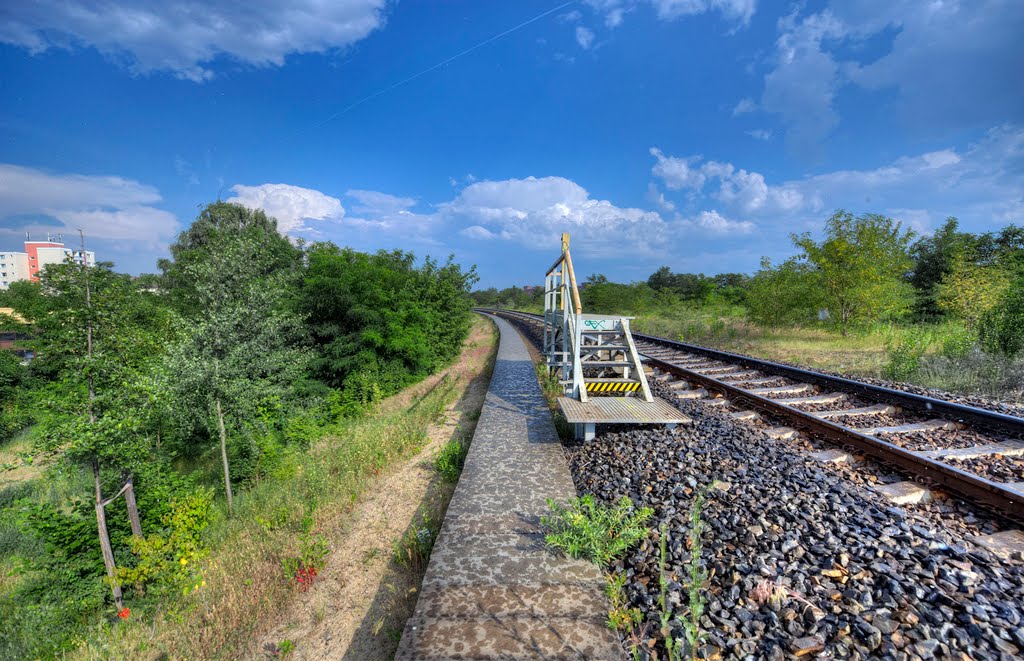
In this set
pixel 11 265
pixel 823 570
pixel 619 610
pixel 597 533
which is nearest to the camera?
pixel 619 610

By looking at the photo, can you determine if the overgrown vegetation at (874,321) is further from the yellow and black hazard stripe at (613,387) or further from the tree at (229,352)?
the tree at (229,352)

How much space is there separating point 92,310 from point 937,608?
909 cm

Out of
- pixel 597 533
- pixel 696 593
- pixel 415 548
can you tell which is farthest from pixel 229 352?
pixel 696 593

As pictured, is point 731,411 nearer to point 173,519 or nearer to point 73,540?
point 173,519

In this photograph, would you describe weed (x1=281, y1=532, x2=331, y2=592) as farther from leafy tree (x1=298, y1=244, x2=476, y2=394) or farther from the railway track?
leafy tree (x1=298, y1=244, x2=476, y2=394)

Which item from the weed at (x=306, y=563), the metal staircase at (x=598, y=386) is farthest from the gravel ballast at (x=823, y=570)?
the weed at (x=306, y=563)

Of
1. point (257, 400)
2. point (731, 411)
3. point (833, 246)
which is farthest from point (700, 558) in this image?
point (833, 246)

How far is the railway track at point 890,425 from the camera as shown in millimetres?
3754

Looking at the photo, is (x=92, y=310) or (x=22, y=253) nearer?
(x=92, y=310)

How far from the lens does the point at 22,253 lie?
340 feet

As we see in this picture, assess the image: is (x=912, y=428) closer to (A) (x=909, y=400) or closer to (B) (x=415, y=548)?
(A) (x=909, y=400)

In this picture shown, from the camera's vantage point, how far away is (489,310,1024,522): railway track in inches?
148

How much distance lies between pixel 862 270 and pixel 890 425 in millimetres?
10406

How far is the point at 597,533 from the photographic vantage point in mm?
3023
